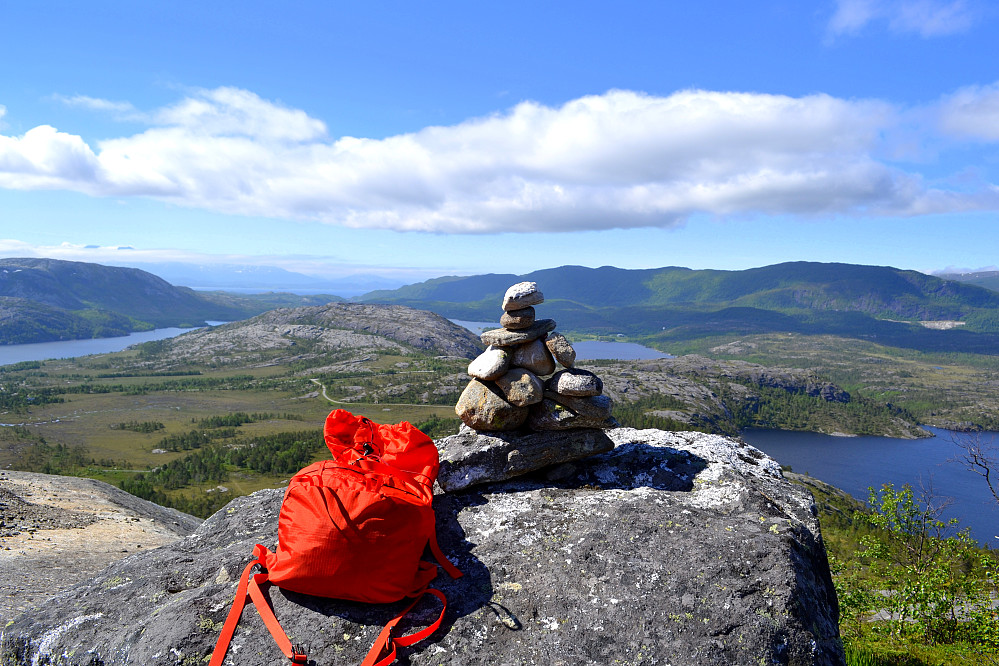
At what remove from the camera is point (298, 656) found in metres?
7.09

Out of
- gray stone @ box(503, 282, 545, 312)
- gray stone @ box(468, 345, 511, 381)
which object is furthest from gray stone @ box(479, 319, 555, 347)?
gray stone @ box(503, 282, 545, 312)

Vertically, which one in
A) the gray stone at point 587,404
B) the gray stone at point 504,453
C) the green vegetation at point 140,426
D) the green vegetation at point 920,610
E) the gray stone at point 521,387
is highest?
the gray stone at point 521,387

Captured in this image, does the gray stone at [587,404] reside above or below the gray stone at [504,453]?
above

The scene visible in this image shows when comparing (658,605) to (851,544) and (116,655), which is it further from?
(851,544)

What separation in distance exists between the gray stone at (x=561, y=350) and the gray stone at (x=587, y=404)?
0.88 m

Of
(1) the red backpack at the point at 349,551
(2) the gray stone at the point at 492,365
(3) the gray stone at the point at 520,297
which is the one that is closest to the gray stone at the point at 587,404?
(2) the gray stone at the point at 492,365

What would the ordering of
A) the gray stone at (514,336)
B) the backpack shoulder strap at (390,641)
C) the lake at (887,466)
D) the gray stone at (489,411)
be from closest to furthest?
the backpack shoulder strap at (390,641)
the gray stone at (489,411)
the gray stone at (514,336)
the lake at (887,466)

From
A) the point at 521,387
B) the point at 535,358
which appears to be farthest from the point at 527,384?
the point at 535,358

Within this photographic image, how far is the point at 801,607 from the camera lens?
26.5 ft

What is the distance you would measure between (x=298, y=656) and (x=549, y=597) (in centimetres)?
397

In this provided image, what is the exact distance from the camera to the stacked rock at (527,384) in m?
12.7

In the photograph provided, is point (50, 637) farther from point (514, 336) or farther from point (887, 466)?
point (887, 466)

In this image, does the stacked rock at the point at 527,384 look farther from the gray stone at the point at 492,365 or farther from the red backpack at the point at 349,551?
the red backpack at the point at 349,551

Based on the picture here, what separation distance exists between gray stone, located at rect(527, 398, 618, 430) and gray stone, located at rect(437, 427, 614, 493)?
0.72 feet
